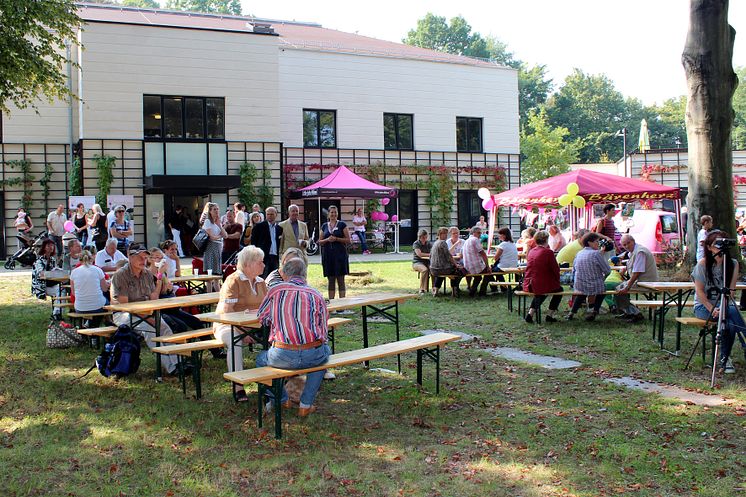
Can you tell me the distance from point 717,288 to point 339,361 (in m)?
3.76

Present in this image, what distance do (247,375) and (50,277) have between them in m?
6.60

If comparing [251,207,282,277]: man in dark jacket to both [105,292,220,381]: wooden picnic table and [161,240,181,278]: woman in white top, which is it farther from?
[105,292,220,381]: wooden picnic table

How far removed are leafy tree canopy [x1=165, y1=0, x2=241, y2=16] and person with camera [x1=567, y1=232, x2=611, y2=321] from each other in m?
57.8

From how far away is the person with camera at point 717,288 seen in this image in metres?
7.18

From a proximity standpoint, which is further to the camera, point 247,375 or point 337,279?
point 337,279

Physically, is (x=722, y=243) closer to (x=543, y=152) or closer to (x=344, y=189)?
(x=344, y=189)

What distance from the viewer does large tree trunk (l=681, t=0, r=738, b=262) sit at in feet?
40.5

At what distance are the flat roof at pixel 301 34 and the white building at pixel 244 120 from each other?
15 cm

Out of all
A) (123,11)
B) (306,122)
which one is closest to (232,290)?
(306,122)

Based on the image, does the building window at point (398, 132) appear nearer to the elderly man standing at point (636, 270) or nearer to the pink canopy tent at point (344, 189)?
the pink canopy tent at point (344, 189)

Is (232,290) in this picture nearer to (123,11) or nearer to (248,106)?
(248,106)

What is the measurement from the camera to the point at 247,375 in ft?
17.8

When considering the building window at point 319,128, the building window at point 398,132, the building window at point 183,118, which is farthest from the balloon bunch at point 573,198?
the building window at point 398,132

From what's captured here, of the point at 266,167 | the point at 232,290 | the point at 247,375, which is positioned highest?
the point at 266,167
